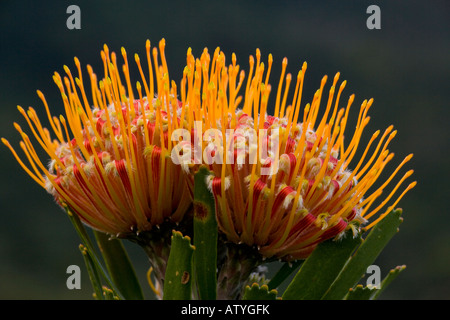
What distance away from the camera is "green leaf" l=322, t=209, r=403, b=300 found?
0.70 metres

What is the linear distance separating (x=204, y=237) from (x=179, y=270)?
5cm

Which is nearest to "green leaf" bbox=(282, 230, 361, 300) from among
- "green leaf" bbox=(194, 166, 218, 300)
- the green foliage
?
the green foliage

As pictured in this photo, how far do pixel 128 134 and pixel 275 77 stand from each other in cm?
413

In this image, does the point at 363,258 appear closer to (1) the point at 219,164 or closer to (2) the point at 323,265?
(2) the point at 323,265

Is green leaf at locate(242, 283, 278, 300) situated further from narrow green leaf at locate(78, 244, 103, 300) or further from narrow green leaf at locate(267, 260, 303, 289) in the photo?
narrow green leaf at locate(78, 244, 103, 300)

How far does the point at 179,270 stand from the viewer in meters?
0.64

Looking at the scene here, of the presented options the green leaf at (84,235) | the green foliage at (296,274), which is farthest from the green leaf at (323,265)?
the green leaf at (84,235)

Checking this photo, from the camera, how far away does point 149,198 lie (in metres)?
0.70

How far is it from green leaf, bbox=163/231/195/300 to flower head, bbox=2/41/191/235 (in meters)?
0.08

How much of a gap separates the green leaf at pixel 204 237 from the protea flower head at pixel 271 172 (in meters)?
0.01

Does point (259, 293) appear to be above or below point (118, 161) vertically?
below

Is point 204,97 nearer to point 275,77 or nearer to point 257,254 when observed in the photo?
point 257,254

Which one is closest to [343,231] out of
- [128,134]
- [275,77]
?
[128,134]

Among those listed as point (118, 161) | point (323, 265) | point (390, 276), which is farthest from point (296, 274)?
point (118, 161)
